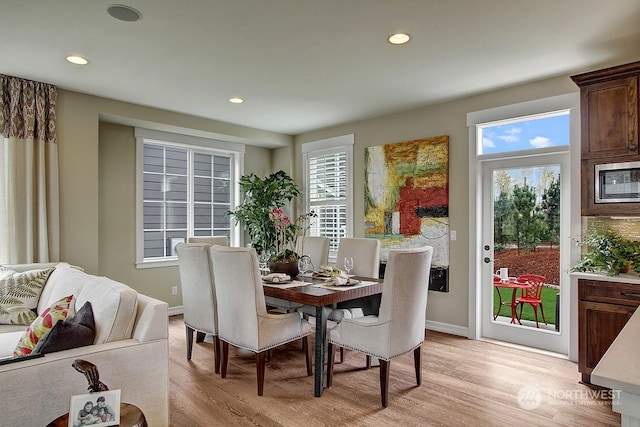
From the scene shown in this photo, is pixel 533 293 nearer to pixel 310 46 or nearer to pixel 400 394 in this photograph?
pixel 400 394

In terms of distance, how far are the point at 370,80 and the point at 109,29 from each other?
2.20m

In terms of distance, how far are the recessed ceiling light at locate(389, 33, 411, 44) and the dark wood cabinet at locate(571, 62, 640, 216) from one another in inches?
58.8

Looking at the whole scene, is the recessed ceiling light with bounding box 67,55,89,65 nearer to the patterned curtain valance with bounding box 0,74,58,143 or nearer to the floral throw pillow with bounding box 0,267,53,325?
the patterned curtain valance with bounding box 0,74,58,143

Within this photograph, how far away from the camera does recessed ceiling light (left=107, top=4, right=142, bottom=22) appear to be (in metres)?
2.37

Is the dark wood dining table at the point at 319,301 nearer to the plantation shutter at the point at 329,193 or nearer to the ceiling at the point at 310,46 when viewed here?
the ceiling at the point at 310,46

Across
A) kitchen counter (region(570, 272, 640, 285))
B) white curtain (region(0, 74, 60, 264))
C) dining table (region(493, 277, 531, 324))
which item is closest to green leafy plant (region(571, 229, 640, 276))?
kitchen counter (region(570, 272, 640, 285))

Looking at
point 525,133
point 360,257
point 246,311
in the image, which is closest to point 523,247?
point 525,133

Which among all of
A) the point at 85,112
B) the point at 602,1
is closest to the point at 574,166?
the point at 602,1

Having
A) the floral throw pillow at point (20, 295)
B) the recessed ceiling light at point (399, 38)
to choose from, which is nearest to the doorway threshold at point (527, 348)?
the recessed ceiling light at point (399, 38)

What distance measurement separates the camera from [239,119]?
16.9 ft

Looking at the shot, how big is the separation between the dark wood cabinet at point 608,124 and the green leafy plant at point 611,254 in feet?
0.78

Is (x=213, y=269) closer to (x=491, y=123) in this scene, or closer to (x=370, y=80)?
(x=370, y=80)

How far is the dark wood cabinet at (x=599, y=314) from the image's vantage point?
2.79 metres

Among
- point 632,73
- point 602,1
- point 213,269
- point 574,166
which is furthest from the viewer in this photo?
A: point 574,166
